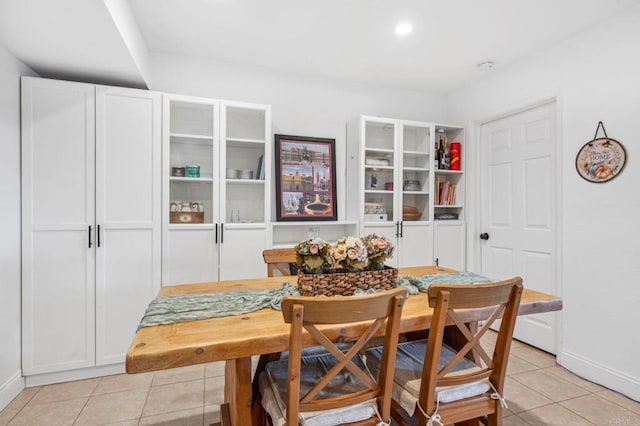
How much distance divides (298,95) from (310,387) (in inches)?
111

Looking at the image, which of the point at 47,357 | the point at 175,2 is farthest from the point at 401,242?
the point at 47,357

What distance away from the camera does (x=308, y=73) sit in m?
3.38

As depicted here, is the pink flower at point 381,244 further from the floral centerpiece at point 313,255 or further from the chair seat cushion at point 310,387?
the chair seat cushion at point 310,387

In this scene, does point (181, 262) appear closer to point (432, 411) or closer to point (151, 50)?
point (151, 50)

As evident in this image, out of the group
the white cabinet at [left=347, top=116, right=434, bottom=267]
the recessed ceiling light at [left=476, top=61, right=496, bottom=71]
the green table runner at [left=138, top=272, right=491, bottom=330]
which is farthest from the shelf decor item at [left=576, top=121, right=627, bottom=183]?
the green table runner at [left=138, top=272, right=491, bottom=330]

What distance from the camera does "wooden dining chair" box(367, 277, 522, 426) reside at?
125 centimetres

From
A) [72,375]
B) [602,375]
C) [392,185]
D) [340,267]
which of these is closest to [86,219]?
[72,375]

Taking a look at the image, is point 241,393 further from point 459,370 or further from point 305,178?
point 305,178

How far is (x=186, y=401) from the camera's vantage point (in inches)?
85.4

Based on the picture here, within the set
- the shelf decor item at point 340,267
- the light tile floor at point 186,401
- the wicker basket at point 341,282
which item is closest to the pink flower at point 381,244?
the shelf decor item at point 340,267

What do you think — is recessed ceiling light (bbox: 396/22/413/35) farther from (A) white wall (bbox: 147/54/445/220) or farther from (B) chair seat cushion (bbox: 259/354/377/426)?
(B) chair seat cushion (bbox: 259/354/377/426)

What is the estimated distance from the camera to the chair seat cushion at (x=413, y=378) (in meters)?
1.34

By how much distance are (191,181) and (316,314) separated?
2.16m

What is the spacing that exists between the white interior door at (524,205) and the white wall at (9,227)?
13.3ft
